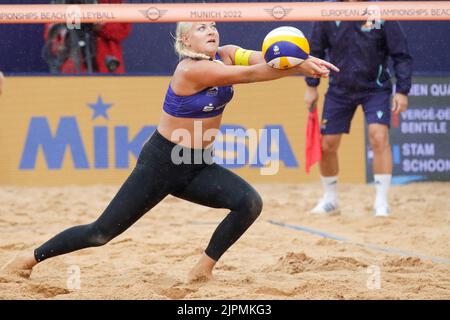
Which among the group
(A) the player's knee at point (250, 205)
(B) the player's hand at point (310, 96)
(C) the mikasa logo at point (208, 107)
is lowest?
(A) the player's knee at point (250, 205)

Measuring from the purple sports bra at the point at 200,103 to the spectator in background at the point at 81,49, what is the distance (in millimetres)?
5947

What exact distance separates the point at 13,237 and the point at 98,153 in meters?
3.19

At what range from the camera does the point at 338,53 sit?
8.55 m

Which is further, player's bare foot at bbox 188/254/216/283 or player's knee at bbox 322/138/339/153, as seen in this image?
player's knee at bbox 322/138/339/153

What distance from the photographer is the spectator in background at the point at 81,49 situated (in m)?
11.1

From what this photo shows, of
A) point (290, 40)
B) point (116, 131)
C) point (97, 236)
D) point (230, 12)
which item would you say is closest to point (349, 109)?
point (230, 12)

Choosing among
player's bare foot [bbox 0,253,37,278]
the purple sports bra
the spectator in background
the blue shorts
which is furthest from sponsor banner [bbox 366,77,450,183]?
player's bare foot [bbox 0,253,37,278]

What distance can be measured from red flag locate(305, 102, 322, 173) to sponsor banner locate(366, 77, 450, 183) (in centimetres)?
214

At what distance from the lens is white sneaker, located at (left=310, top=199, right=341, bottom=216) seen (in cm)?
875

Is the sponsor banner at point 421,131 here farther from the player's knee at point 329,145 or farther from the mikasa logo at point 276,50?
the mikasa logo at point 276,50

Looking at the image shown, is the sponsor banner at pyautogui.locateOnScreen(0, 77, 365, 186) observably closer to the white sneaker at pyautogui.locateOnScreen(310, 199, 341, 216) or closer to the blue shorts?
the white sneaker at pyautogui.locateOnScreen(310, 199, 341, 216)

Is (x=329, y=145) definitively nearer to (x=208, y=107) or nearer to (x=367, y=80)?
(x=367, y=80)

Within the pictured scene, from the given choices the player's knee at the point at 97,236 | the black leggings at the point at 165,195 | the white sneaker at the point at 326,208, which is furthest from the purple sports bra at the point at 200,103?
the white sneaker at the point at 326,208

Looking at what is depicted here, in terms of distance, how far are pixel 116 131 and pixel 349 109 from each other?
317cm
